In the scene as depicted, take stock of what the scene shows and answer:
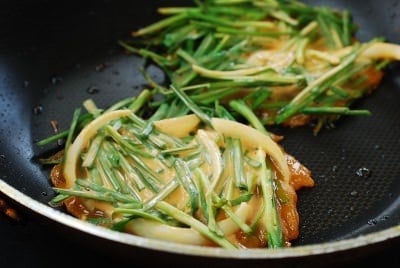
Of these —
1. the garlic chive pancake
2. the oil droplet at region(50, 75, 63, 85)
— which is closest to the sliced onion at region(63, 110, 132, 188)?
the garlic chive pancake

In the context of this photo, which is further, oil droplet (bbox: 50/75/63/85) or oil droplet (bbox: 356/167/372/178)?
oil droplet (bbox: 50/75/63/85)

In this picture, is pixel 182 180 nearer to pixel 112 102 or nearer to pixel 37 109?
pixel 112 102

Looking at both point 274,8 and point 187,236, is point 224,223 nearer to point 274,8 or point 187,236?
point 187,236

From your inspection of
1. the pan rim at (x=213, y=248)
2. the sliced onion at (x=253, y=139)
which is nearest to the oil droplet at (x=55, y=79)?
the sliced onion at (x=253, y=139)

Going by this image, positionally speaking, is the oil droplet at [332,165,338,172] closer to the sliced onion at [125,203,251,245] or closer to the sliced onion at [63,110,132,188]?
the sliced onion at [125,203,251,245]

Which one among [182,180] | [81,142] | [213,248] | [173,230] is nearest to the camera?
[213,248]

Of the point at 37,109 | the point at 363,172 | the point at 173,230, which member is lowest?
the point at 363,172

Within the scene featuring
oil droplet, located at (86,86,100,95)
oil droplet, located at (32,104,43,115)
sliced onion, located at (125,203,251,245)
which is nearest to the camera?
sliced onion, located at (125,203,251,245)

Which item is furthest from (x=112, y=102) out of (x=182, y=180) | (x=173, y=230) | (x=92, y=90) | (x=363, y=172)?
(x=363, y=172)
